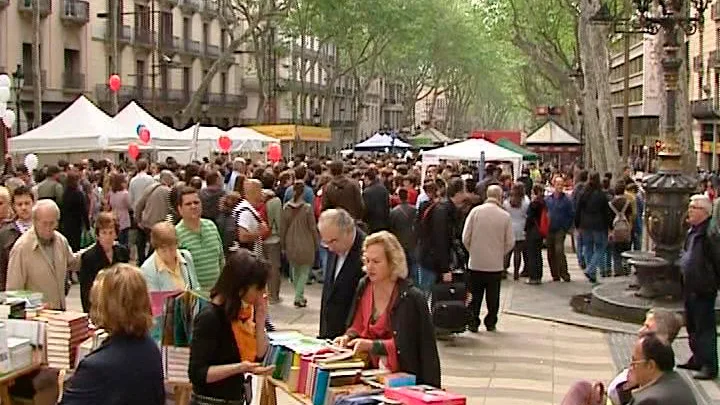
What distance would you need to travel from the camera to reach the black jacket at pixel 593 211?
1558cm

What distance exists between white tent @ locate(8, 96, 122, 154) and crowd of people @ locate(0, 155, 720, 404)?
100 inches

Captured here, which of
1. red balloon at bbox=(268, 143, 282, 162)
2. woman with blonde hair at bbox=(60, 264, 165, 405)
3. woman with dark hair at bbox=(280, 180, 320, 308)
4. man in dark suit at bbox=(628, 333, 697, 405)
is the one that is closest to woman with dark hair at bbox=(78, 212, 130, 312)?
woman with blonde hair at bbox=(60, 264, 165, 405)

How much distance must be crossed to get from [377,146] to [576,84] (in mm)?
7737

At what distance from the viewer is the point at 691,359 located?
9.71 meters

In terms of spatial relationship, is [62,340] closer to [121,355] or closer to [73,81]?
[121,355]

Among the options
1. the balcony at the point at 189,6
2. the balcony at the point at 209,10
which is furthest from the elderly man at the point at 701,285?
the balcony at the point at 209,10

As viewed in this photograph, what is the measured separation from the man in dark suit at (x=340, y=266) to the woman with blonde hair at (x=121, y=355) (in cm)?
226

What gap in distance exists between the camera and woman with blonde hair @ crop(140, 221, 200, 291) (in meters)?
6.73

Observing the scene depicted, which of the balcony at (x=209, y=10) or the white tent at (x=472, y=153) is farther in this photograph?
the balcony at (x=209, y=10)

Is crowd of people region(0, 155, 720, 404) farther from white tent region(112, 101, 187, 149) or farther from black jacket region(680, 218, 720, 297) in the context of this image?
white tent region(112, 101, 187, 149)

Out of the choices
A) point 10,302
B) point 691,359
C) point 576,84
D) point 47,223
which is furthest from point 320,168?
point 576,84

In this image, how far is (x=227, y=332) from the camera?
5105mm

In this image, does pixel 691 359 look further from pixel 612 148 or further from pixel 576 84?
pixel 576 84

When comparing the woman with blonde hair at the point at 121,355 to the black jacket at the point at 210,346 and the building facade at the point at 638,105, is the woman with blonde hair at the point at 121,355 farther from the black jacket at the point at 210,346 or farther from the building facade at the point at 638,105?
the building facade at the point at 638,105
